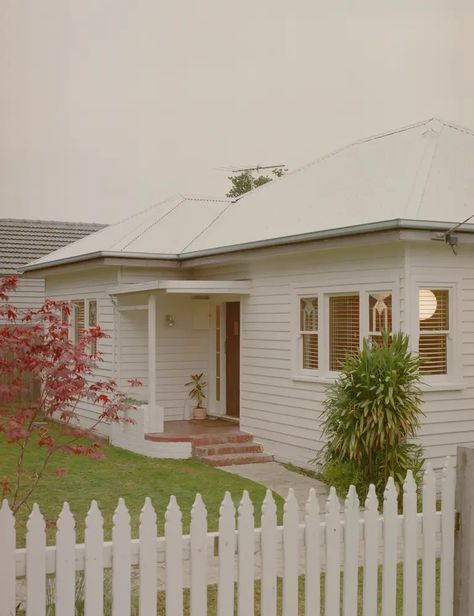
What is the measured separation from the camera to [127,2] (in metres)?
13.5

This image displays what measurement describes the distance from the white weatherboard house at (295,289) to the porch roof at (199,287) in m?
0.02

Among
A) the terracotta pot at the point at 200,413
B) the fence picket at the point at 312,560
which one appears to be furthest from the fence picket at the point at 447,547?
the terracotta pot at the point at 200,413

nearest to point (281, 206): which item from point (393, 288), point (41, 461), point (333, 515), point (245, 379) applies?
point (245, 379)

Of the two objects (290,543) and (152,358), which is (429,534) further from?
(152,358)

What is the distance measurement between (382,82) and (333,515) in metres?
17.0

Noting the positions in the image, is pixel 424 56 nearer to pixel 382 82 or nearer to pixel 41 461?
pixel 382 82

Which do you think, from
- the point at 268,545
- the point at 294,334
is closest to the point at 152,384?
the point at 294,334

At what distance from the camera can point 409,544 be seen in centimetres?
470

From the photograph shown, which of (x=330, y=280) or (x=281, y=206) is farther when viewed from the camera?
(x=281, y=206)

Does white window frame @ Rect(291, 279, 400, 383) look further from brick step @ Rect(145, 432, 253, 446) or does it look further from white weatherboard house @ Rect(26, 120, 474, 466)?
brick step @ Rect(145, 432, 253, 446)

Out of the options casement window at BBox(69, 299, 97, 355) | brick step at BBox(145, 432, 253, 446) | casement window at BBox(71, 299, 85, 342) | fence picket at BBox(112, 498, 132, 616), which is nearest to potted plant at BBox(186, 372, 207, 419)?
brick step at BBox(145, 432, 253, 446)

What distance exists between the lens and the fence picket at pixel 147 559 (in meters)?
4.09

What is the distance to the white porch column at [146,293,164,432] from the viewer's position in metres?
14.1

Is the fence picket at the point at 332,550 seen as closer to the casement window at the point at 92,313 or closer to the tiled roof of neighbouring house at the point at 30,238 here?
the casement window at the point at 92,313
